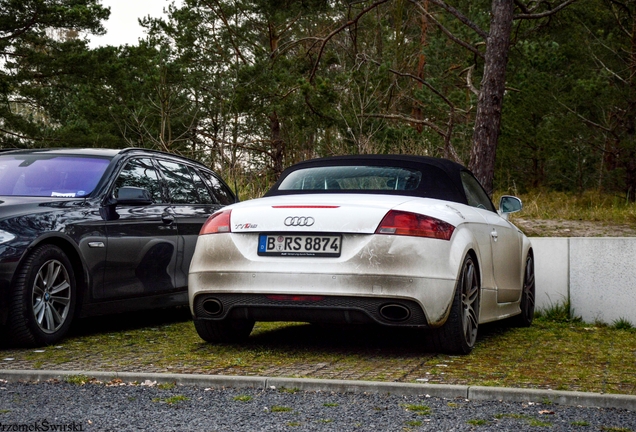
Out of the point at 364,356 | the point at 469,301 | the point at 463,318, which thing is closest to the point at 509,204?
the point at 469,301

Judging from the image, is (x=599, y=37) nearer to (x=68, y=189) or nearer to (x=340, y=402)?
(x=68, y=189)

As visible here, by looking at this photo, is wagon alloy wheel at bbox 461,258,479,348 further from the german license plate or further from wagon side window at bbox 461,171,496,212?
the german license plate

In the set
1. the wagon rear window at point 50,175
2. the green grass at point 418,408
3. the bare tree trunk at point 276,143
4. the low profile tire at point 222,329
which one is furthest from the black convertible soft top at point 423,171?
the bare tree trunk at point 276,143

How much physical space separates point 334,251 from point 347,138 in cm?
1576

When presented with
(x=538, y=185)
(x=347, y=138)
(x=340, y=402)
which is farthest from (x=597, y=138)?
(x=340, y=402)

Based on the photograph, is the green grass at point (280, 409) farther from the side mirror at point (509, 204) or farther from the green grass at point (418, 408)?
the side mirror at point (509, 204)

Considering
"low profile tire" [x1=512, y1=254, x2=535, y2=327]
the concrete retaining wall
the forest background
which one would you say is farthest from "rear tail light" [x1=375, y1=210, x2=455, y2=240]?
the forest background

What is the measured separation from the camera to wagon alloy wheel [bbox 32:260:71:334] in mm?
6828

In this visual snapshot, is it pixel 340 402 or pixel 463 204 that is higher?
pixel 463 204

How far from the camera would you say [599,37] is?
25.1 metres

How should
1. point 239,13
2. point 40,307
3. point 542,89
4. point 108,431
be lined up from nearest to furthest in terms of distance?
point 108,431 → point 40,307 → point 542,89 → point 239,13

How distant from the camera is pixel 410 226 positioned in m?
6.06

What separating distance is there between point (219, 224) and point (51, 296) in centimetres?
155

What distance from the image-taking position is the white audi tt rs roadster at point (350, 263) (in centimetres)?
600
